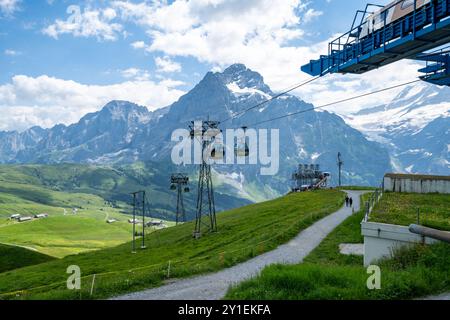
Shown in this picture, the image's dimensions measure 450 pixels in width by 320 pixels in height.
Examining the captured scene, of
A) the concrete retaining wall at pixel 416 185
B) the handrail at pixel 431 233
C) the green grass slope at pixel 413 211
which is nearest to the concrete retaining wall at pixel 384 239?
the handrail at pixel 431 233

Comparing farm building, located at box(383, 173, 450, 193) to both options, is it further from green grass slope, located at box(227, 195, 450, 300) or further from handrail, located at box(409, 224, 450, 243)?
handrail, located at box(409, 224, 450, 243)

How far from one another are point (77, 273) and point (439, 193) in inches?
1583

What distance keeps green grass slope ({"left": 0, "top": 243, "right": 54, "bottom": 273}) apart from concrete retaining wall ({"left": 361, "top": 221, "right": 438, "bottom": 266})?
9570 cm

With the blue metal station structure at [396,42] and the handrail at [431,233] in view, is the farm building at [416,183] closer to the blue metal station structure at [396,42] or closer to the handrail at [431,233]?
the blue metal station structure at [396,42]

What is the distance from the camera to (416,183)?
→ 50.4m

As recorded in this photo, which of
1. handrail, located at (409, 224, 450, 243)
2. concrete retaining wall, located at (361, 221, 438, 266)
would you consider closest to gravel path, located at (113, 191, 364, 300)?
concrete retaining wall, located at (361, 221, 438, 266)

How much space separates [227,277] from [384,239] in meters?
9.60

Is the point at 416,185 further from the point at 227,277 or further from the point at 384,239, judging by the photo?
the point at 227,277

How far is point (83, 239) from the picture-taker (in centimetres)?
18838

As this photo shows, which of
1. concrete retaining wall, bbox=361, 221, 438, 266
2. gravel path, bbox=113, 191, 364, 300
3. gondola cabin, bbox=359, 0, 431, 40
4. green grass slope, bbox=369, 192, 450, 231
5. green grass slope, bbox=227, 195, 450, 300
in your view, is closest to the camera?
green grass slope, bbox=227, 195, 450, 300

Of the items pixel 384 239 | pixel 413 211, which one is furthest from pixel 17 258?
pixel 384 239

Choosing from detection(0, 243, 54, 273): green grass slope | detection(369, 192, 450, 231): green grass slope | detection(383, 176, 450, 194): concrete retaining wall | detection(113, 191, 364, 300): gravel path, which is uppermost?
detection(383, 176, 450, 194): concrete retaining wall

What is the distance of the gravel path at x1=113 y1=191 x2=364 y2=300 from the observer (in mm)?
22281
